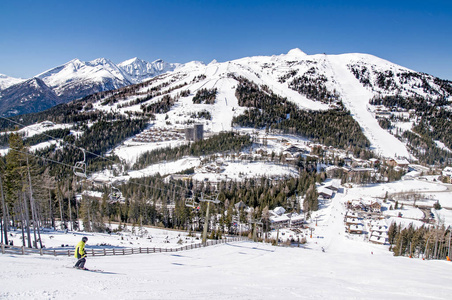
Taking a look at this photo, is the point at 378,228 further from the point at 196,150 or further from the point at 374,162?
the point at 196,150

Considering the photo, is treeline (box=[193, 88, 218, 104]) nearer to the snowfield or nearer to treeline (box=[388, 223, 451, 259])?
treeline (box=[388, 223, 451, 259])

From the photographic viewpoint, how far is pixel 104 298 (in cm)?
882

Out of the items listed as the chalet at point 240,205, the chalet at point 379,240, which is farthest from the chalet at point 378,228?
the chalet at point 240,205

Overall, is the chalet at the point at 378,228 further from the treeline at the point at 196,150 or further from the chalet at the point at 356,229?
the treeline at the point at 196,150

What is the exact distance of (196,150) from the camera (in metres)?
103

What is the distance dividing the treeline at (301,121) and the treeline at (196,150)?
112 feet

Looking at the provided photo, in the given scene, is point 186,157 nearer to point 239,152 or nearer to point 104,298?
point 239,152

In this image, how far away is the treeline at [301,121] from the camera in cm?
13588

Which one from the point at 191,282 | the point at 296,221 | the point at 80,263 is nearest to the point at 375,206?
the point at 296,221

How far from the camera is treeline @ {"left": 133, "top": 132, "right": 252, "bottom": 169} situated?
99875mm

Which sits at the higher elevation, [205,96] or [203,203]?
[205,96]

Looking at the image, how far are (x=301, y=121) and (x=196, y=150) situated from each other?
73.7m

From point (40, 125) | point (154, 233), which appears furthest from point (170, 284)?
point (40, 125)

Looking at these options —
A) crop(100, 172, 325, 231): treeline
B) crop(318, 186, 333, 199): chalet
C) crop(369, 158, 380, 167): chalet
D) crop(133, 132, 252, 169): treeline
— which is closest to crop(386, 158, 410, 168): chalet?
crop(369, 158, 380, 167): chalet
